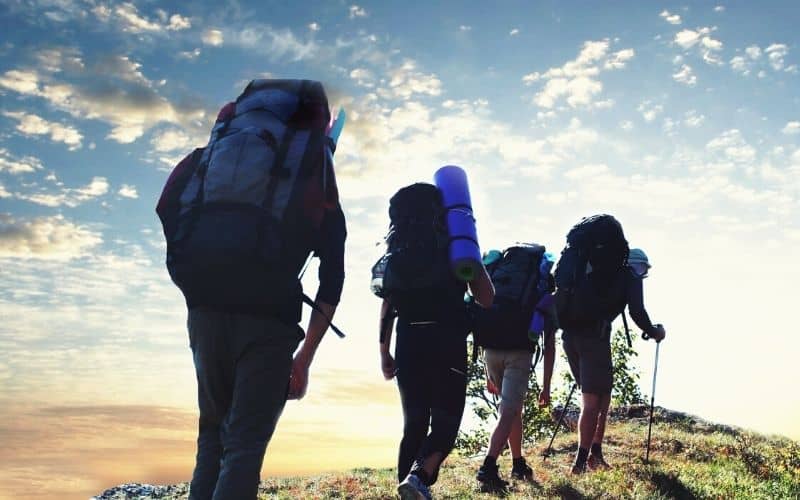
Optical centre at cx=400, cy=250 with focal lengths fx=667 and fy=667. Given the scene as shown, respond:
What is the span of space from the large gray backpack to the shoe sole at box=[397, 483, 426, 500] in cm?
227

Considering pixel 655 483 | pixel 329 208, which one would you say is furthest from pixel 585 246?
pixel 329 208

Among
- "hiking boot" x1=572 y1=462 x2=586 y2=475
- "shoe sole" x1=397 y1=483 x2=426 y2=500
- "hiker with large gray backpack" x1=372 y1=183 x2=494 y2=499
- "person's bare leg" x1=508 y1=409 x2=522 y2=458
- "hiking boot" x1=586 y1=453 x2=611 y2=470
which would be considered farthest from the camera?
"hiking boot" x1=586 y1=453 x2=611 y2=470

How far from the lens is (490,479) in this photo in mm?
8375

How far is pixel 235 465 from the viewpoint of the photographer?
3375 mm

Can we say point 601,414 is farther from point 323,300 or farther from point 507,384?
point 323,300

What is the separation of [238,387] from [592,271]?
6.17m

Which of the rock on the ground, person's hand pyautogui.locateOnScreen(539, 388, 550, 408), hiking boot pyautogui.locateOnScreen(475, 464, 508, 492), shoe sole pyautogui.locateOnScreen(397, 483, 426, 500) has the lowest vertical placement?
the rock on the ground

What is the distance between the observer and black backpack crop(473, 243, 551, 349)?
8.05 meters

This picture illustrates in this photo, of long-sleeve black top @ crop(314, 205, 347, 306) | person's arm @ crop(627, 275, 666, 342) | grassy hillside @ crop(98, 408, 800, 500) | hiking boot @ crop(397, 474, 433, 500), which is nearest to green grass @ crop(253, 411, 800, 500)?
grassy hillside @ crop(98, 408, 800, 500)

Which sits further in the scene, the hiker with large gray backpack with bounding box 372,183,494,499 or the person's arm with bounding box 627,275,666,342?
the person's arm with bounding box 627,275,666,342

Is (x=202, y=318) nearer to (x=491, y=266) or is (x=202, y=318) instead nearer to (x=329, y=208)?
(x=329, y=208)

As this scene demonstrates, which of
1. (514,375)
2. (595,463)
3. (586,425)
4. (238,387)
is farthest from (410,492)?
(595,463)

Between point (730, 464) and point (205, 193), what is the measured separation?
1110cm

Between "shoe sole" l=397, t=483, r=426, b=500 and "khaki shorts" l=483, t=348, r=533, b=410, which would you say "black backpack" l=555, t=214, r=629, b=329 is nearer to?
"khaki shorts" l=483, t=348, r=533, b=410
